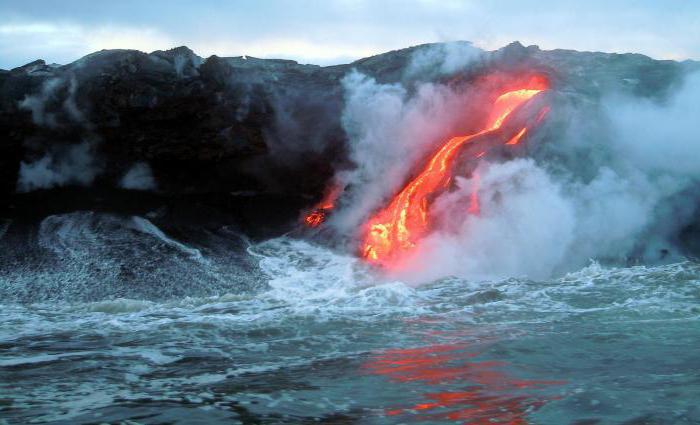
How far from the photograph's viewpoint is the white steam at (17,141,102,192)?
1064cm

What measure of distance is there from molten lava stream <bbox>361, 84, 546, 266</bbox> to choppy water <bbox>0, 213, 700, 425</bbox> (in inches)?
24.4

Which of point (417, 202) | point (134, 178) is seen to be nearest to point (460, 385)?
point (417, 202)

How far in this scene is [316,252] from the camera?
1033 centimetres

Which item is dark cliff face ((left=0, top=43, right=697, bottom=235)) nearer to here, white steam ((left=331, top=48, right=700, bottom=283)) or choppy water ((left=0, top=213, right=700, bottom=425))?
white steam ((left=331, top=48, right=700, bottom=283))

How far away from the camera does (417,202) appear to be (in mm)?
10625

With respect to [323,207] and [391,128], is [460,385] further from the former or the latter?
[391,128]

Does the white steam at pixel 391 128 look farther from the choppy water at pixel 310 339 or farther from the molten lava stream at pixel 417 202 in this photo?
the choppy water at pixel 310 339

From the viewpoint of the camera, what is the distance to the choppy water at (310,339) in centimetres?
434

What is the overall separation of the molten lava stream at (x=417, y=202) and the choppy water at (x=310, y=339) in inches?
24.4

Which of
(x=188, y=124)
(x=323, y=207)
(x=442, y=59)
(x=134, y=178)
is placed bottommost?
(x=323, y=207)

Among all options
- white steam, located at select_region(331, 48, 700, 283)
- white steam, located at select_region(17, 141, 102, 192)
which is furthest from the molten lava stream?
white steam, located at select_region(17, 141, 102, 192)

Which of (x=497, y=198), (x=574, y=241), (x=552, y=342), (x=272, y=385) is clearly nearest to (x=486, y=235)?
(x=497, y=198)

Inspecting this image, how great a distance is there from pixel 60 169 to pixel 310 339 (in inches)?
234

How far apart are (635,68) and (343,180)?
5.43 meters
